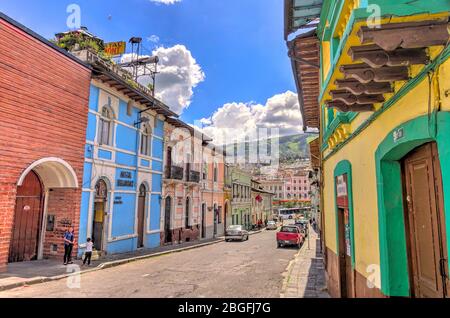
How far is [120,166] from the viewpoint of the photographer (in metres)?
16.9

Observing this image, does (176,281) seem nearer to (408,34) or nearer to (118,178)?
(118,178)

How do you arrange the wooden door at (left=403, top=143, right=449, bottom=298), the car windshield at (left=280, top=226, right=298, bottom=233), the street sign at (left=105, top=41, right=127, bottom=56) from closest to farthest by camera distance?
1. the wooden door at (left=403, top=143, right=449, bottom=298)
2. the street sign at (left=105, top=41, right=127, bottom=56)
3. the car windshield at (left=280, top=226, right=298, bottom=233)

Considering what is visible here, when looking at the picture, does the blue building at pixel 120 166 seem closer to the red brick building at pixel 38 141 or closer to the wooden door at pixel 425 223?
the red brick building at pixel 38 141

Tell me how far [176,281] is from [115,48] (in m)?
16.9

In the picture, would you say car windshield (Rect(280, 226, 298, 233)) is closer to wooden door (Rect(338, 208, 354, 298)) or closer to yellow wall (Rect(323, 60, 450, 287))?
wooden door (Rect(338, 208, 354, 298))

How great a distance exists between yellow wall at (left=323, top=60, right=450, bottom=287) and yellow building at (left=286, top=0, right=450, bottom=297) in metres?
0.01

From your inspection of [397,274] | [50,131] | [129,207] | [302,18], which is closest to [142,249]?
[129,207]

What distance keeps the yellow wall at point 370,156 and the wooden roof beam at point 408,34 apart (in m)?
0.24

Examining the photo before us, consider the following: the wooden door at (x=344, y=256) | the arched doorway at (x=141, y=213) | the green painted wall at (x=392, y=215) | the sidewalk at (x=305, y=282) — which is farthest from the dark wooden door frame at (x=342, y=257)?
the arched doorway at (x=141, y=213)

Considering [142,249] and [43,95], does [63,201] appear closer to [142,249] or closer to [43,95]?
[43,95]

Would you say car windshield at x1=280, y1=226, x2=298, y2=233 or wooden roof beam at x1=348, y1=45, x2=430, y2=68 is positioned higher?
wooden roof beam at x1=348, y1=45, x2=430, y2=68

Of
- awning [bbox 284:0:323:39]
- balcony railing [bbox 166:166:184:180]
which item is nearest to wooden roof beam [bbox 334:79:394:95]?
awning [bbox 284:0:323:39]

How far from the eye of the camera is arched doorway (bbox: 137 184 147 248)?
1944 cm

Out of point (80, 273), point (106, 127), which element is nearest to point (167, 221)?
point (106, 127)
